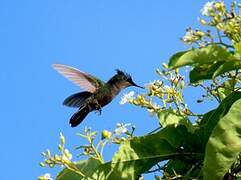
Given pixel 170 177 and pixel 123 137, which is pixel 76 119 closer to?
pixel 123 137

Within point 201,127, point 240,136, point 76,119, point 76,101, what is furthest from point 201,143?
point 76,101

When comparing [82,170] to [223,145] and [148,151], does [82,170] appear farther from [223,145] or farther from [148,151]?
[223,145]

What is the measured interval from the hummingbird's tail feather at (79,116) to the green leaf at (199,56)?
2.34 metres

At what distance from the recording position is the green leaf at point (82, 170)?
108 inches

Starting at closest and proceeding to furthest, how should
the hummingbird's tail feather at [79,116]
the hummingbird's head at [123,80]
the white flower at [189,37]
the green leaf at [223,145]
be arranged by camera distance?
the green leaf at [223,145] < the white flower at [189,37] < the hummingbird's tail feather at [79,116] < the hummingbird's head at [123,80]

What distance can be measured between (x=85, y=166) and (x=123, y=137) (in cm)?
27

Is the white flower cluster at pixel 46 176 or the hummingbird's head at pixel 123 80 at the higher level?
the hummingbird's head at pixel 123 80

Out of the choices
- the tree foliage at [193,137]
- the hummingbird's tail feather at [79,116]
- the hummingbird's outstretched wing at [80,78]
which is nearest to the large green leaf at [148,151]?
the tree foliage at [193,137]

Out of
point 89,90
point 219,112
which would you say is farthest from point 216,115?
point 89,90

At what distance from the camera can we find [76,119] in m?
4.57

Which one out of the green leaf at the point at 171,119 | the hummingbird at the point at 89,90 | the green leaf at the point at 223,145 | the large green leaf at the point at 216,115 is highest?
the hummingbird at the point at 89,90

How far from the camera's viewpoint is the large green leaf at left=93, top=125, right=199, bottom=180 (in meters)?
2.62

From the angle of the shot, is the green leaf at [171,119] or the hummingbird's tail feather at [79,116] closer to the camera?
the green leaf at [171,119]

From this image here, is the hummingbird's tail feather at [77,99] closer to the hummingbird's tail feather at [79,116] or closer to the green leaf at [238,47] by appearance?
the hummingbird's tail feather at [79,116]
